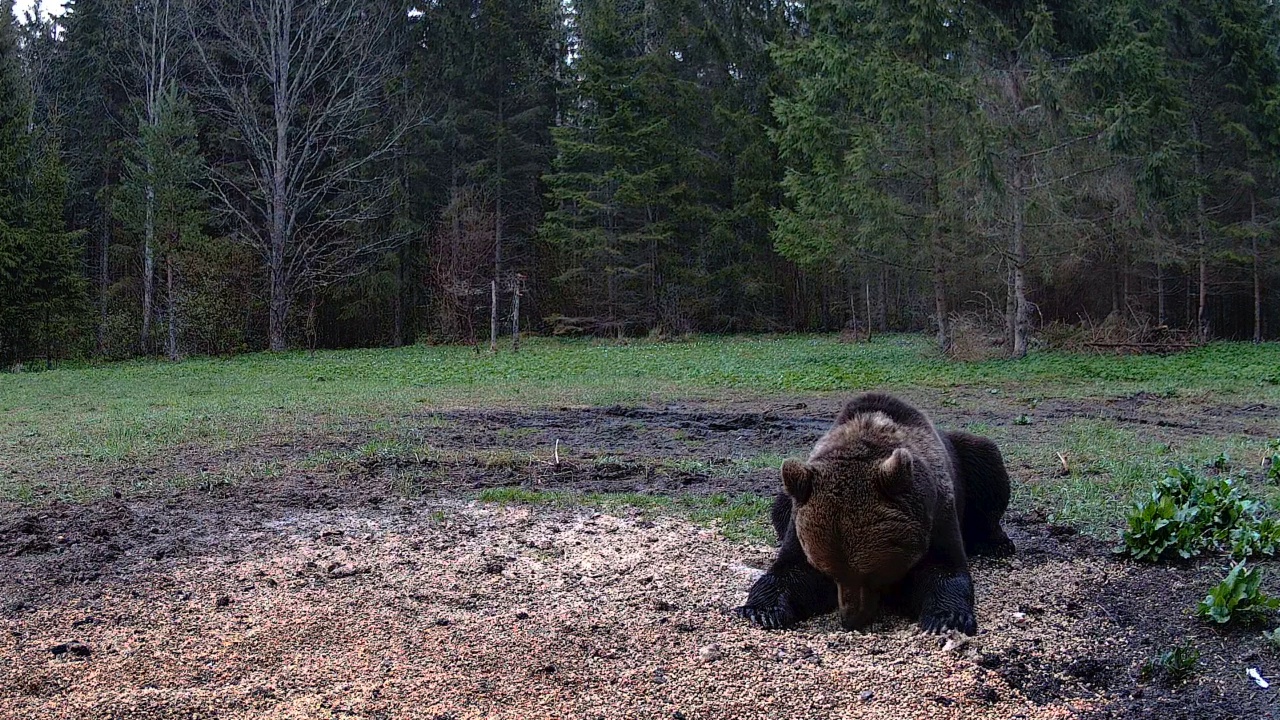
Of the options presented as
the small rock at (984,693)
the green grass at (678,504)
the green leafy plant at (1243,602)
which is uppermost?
the green leafy plant at (1243,602)

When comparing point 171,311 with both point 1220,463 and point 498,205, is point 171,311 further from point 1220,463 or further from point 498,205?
point 1220,463

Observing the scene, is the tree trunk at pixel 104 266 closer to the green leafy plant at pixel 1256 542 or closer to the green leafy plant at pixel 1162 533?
the green leafy plant at pixel 1162 533

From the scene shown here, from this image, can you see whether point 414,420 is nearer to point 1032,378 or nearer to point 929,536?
point 929,536

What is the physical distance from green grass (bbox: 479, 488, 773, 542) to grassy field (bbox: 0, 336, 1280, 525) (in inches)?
5.0

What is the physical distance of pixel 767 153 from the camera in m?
34.7

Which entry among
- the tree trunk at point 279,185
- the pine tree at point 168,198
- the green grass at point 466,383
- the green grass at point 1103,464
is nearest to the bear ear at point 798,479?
the green grass at point 1103,464

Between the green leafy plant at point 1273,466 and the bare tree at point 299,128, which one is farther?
the bare tree at point 299,128

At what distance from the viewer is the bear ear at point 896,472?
3.31 m

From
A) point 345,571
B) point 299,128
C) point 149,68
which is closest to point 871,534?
point 345,571

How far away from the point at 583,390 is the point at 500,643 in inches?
479

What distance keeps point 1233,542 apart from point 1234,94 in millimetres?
28243

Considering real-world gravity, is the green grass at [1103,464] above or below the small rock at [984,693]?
above

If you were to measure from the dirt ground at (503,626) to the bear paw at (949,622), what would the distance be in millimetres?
48

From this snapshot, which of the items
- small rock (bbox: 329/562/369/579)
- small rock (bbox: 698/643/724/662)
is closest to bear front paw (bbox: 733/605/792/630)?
small rock (bbox: 698/643/724/662)
